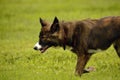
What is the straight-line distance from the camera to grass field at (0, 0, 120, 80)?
15305mm

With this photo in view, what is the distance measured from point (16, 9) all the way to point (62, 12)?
3.14 meters

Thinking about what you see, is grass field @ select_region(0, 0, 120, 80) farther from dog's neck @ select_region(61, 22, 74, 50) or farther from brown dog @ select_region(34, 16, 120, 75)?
dog's neck @ select_region(61, 22, 74, 50)

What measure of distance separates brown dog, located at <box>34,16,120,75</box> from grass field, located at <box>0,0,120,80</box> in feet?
2.30

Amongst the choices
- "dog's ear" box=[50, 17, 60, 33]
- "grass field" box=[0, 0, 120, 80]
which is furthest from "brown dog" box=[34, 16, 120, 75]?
"grass field" box=[0, 0, 120, 80]

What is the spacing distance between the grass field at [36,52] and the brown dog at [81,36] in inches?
27.6

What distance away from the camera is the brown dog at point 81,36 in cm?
1451

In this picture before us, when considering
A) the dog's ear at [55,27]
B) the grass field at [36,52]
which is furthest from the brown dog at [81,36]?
the grass field at [36,52]

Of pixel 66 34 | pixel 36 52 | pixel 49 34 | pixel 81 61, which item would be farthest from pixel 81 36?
pixel 36 52

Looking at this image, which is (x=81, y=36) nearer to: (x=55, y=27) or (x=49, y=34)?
(x=55, y=27)

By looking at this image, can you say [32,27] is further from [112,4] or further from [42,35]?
[42,35]

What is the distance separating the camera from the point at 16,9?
32469 mm

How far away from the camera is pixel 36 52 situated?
719 inches

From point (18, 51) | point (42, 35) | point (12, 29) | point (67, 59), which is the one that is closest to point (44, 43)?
point (42, 35)

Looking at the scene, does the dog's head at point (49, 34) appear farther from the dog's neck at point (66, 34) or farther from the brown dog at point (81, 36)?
the dog's neck at point (66, 34)
